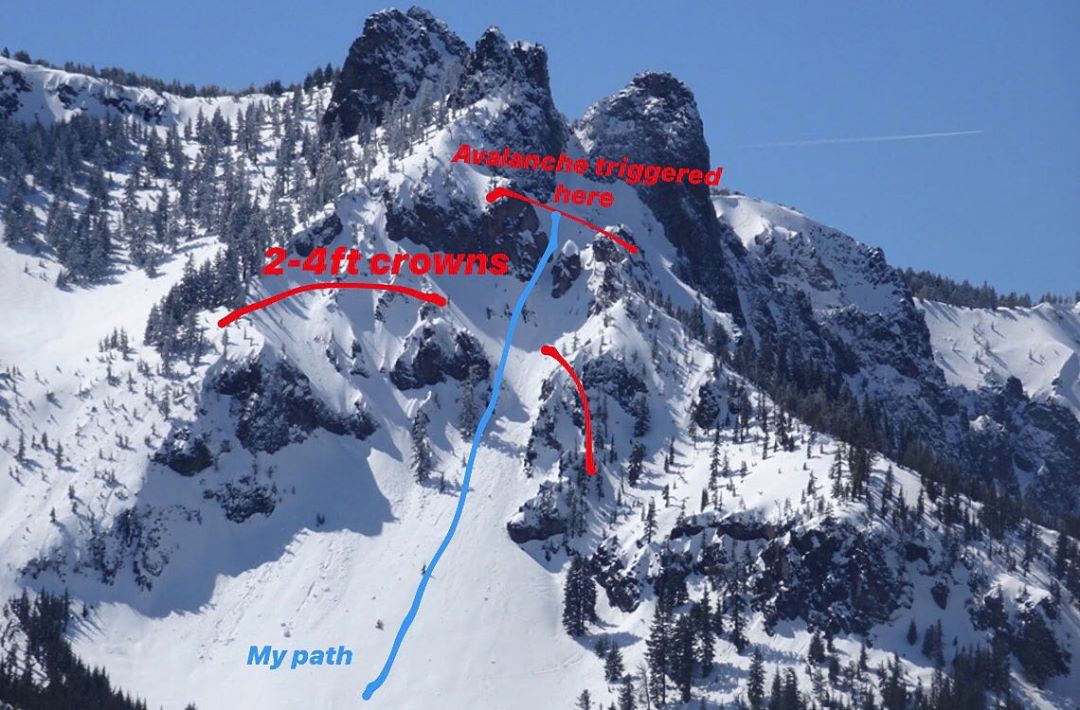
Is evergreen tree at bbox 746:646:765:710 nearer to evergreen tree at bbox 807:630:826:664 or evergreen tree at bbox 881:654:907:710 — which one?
evergreen tree at bbox 807:630:826:664

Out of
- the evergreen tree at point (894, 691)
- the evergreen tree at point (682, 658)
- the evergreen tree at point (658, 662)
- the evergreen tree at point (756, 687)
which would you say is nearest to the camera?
the evergreen tree at point (894, 691)

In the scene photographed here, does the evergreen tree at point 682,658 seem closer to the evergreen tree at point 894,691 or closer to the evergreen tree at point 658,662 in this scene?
the evergreen tree at point 658,662

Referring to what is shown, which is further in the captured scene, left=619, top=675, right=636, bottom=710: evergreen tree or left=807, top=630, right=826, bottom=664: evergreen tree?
left=807, top=630, right=826, bottom=664: evergreen tree

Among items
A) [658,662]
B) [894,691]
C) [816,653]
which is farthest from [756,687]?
[894,691]

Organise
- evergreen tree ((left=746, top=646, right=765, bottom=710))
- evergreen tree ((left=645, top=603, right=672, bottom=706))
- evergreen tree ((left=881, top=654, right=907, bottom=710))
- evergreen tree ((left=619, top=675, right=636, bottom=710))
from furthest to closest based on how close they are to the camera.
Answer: evergreen tree ((left=645, top=603, right=672, bottom=706)) → evergreen tree ((left=619, top=675, right=636, bottom=710)) → evergreen tree ((left=746, top=646, right=765, bottom=710)) → evergreen tree ((left=881, top=654, right=907, bottom=710))

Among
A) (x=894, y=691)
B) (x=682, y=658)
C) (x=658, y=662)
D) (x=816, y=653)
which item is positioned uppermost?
(x=816, y=653)

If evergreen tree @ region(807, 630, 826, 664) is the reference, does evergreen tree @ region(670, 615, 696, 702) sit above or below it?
below

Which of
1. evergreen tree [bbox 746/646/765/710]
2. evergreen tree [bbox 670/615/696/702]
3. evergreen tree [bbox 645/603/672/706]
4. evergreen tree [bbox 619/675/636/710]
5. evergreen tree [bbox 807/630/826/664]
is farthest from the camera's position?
evergreen tree [bbox 807/630/826/664]

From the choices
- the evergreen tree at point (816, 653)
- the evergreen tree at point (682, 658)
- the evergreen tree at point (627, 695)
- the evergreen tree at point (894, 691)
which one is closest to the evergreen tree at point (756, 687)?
the evergreen tree at point (682, 658)

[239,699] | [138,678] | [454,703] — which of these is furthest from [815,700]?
[138,678]

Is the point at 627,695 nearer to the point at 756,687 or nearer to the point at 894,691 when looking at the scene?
the point at 756,687

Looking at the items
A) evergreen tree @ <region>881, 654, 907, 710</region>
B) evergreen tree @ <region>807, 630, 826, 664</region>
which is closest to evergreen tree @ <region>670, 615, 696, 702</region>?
evergreen tree @ <region>807, 630, 826, 664</region>
